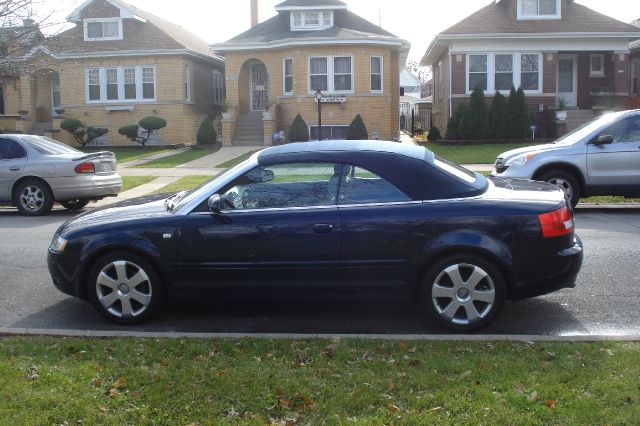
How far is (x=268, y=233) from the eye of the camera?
20.1 feet

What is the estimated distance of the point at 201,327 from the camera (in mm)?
6367

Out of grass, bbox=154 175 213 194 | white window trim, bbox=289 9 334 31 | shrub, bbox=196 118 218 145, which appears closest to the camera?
grass, bbox=154 175 213 194

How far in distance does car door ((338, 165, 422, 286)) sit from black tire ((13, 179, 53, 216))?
955cm

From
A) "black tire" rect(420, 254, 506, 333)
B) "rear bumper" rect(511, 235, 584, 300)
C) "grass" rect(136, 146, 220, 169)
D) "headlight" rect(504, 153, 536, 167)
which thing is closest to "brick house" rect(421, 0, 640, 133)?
"grass" rect(136, 146, 220, 169)

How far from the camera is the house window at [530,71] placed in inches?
1208

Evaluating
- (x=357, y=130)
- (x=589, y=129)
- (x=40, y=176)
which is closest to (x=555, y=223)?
(x=589, y=129)

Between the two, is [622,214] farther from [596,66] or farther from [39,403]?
[596,66]

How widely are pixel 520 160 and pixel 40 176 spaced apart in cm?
880

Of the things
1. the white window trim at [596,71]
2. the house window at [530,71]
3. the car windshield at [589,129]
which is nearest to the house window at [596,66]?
the white window trim at [596,71]

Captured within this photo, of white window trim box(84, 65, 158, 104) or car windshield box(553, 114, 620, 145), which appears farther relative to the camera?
white window trim box(84, 65, 158, 104)

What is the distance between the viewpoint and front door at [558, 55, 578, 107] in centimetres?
3234

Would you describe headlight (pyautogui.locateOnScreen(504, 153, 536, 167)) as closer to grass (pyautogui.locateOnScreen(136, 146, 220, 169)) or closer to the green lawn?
the green lawn

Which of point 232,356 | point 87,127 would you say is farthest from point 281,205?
point 87,127

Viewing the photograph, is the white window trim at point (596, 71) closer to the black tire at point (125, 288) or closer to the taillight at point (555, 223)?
the taillight at point (555, 223)
